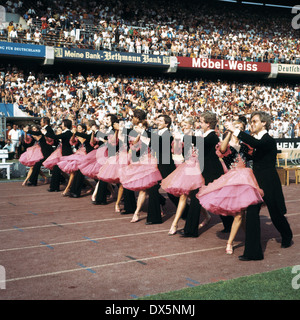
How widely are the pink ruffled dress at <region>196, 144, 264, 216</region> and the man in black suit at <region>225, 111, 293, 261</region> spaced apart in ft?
0.41

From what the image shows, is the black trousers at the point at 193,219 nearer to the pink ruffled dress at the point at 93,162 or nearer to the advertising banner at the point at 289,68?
the pink ruffled dress at the point at 93,162

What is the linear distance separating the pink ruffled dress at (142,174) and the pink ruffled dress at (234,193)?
198cm

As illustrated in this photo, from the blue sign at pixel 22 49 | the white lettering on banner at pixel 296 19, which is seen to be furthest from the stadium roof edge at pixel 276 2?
the blue sign at pixel 22 49

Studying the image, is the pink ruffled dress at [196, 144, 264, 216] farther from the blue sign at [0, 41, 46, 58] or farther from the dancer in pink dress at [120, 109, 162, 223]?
the blue sign at [0, 41, 46, 58]

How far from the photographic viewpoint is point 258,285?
200 inches

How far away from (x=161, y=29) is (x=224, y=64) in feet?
18.7

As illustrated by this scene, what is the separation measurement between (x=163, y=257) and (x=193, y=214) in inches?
53.2

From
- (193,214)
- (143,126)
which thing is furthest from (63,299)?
(143,126)

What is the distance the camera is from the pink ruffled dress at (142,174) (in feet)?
27.6

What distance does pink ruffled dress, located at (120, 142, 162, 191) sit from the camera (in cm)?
841

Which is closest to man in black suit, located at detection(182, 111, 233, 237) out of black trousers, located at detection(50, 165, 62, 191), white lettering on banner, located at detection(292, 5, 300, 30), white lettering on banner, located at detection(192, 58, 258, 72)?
black trousers, located at detection(50, 165, 62, 191)

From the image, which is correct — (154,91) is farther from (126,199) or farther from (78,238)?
(78,238)

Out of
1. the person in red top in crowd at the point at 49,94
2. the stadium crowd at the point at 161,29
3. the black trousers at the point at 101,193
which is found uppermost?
the stadium crowd at the point at 161,29

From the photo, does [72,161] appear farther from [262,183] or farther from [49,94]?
[49,94]
